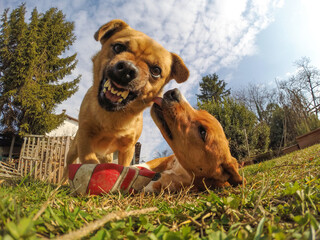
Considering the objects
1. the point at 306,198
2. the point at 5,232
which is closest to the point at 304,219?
the point at 306,198

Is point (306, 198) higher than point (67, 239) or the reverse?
the reverse

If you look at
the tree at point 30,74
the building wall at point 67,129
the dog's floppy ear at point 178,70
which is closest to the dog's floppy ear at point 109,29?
the dog's floppy ear at point 178,70

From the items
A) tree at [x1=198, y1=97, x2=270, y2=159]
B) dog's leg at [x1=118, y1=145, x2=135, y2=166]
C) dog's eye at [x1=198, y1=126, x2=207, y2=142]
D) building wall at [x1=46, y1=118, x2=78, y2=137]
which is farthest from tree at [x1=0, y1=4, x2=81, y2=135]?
dog's eye at [x1=198, y1=126, x2=207, y2=142]

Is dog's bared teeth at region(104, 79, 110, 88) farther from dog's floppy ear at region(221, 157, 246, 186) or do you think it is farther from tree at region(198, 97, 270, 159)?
tree at region(198, 97, 270, 159)

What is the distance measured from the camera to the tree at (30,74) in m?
20.5

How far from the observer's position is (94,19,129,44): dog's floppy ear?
3.38 meters

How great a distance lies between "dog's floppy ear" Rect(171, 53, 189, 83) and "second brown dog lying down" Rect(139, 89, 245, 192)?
144 centimetres

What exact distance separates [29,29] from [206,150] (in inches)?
1095

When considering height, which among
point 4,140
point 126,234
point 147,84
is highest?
point 4,140

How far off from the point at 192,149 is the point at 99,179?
3.76ft

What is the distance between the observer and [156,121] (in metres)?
2.76

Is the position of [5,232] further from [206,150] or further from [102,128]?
[102,128]

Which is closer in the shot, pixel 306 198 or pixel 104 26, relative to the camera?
pixel 306 198

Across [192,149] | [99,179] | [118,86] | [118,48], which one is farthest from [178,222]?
[118,48]
